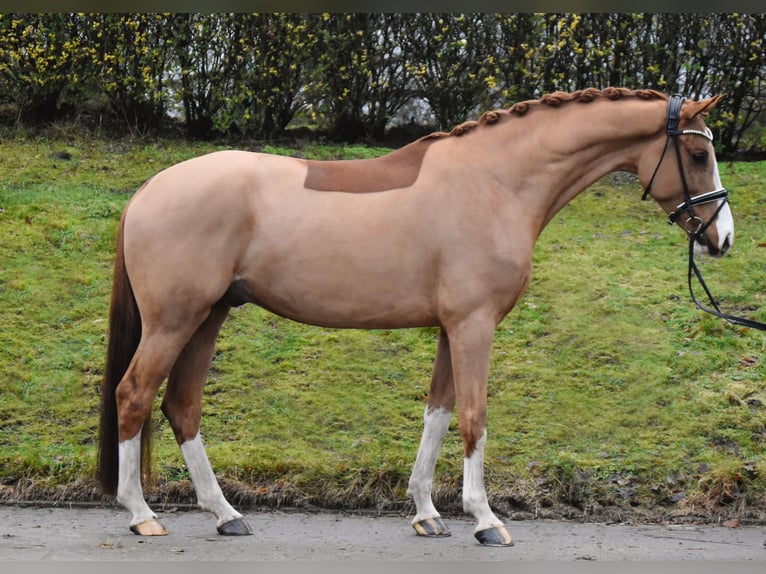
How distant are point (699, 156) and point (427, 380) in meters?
2.97

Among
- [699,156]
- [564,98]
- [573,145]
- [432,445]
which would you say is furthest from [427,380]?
[699,156]

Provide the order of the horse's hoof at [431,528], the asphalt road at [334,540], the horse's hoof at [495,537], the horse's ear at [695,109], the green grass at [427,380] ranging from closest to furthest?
the asphalt road at [334,540] → the horse's hoof at [495,537] → the horse's ear at [695,109] → the horse's hoof at [431,528] → the green grass at [427,380]

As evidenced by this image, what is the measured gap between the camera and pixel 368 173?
573 centimetres

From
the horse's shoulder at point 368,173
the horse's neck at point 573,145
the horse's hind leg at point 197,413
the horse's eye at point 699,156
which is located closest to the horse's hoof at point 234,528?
the horse's hind leg at point 197,413

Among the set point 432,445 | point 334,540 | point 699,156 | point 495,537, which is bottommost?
point 334,540

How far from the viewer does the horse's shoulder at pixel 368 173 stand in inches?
223

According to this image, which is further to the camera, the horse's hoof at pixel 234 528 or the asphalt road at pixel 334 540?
the horse's hoof at pixel 234 528

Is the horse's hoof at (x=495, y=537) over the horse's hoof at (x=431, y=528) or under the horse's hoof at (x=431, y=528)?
over

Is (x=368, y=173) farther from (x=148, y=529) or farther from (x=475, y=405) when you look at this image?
(x=148, y=529)

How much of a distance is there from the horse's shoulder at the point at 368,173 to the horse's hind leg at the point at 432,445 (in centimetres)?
89

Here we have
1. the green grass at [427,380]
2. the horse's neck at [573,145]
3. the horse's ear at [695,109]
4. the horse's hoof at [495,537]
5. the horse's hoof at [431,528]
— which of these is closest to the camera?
the horse's hoof at [495,537]

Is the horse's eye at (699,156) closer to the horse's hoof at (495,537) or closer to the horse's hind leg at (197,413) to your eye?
the horse's hoof at (495,537)

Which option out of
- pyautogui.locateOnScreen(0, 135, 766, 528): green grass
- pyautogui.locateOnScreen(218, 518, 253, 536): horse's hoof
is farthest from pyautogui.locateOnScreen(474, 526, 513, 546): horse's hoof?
pyautogui.locateOnScreen(218, 518, 253, 536): horse's hoof

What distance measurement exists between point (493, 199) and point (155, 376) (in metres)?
2.06
